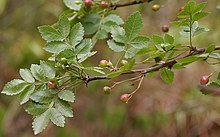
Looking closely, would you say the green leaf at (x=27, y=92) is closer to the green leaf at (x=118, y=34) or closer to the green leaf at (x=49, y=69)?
the green leaf at (x=49, y=69)

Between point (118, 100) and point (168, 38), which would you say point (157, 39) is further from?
point (118, 100)

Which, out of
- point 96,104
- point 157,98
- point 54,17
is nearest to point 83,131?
point 96,104

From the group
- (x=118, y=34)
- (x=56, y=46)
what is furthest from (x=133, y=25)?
(x=56, y=46)

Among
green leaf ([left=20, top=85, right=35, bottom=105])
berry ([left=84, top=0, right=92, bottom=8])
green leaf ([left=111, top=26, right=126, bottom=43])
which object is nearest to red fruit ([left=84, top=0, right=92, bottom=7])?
berry ([left=84, top=0, right=92, bottom=8])

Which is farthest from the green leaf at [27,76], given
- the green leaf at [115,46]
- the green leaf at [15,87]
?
the green leaf at [115,46]

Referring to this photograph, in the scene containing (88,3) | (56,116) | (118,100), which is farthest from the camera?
(118,100)

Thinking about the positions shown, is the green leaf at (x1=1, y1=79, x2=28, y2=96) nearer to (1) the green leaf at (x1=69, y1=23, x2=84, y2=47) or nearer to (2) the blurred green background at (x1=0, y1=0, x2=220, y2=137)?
(1) the green leaf at (x1=69, y1=23, x2=84, y2=47)

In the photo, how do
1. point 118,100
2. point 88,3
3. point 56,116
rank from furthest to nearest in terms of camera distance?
point 118,100 < point 88,3 < point 56,116
